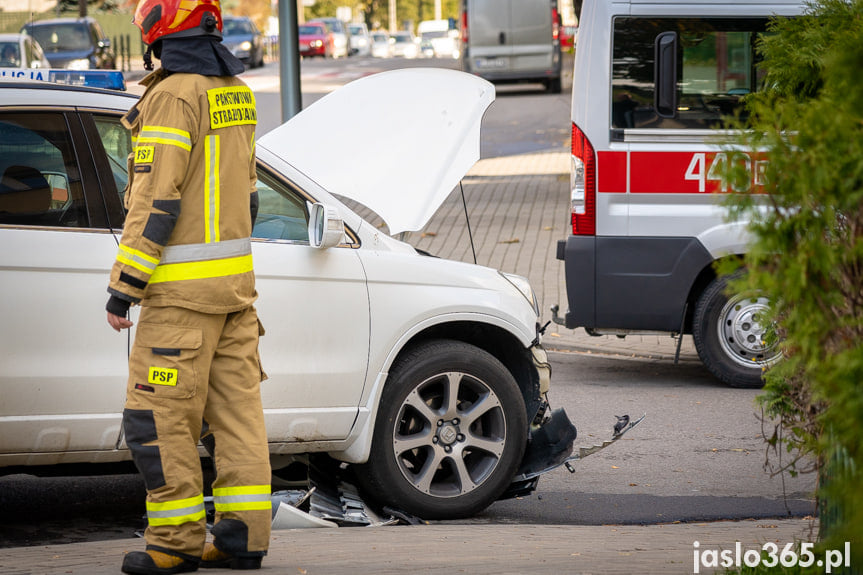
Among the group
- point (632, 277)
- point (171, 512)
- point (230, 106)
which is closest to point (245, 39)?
point (632, 277)

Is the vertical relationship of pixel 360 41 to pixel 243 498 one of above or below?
above

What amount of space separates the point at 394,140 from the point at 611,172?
1.94 metres

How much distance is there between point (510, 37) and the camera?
29.6 metres

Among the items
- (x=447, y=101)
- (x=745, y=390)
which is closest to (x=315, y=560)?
(x=447, y=101)

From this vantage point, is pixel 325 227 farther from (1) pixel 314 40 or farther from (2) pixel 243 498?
(1) pixel 314 40

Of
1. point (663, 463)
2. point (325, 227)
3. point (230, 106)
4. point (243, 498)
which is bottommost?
point (663, 463)

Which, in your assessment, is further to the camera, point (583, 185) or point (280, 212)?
point (583, 185)

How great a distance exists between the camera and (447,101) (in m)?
6.14

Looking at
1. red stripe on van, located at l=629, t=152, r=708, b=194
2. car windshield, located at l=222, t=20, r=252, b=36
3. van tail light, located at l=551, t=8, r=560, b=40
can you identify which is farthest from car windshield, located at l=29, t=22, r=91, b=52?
red stripe on van, located at l=629, t=152, r=708, b=194

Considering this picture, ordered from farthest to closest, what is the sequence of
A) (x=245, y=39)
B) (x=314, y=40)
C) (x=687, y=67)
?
1. (x=314, y=40)
2. (x=245, y=39)
3. (x=687, y=67)

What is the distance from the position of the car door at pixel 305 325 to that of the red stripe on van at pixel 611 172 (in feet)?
9.25

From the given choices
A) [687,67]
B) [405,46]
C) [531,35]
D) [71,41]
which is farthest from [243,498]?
[405,46]

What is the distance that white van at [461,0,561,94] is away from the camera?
96.6 ft
